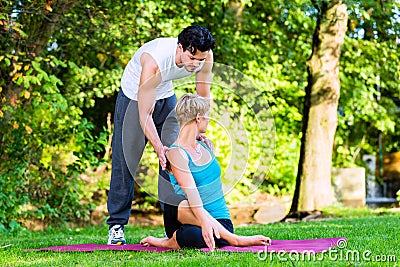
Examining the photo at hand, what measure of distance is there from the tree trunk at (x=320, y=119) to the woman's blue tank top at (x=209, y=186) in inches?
160

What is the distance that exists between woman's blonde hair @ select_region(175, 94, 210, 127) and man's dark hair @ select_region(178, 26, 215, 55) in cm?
26

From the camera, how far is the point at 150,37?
8344 millimetres

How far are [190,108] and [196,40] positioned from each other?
0.37 metres

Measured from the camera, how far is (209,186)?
138 inches

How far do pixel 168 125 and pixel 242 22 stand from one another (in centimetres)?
605

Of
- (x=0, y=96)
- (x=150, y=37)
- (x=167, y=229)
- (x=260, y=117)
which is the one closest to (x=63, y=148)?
(x=0, y=96)

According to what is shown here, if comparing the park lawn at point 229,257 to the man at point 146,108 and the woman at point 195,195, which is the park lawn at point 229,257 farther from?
the man at point 146,108

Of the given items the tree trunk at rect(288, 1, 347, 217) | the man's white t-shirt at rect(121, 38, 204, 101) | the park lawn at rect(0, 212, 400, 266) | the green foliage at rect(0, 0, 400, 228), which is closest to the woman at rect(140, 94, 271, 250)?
the park lawn at rect(0, 212, 400, 266)

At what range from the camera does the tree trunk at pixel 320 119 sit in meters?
7.50

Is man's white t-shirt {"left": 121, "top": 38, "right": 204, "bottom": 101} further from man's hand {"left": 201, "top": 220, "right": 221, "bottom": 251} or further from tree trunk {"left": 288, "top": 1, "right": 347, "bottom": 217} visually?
tree trunk {"left": 288, "top": 1, "right": 347, "bottom": 217}

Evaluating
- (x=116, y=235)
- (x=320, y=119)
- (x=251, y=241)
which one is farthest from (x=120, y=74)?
(x=251, y=241)

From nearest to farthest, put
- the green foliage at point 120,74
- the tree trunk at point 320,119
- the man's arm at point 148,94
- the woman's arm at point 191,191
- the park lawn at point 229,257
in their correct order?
the park lawn at point 229,257 < the woman's arm at point 191,191 < the man's arm at point 148,94 < the green foliage at point 120,74 < the tree trunk at point 320,119

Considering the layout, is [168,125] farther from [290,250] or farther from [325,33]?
[325,33]

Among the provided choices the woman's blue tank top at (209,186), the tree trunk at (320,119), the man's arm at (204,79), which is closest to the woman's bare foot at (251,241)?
the woman's blue tank top at (209,186)
